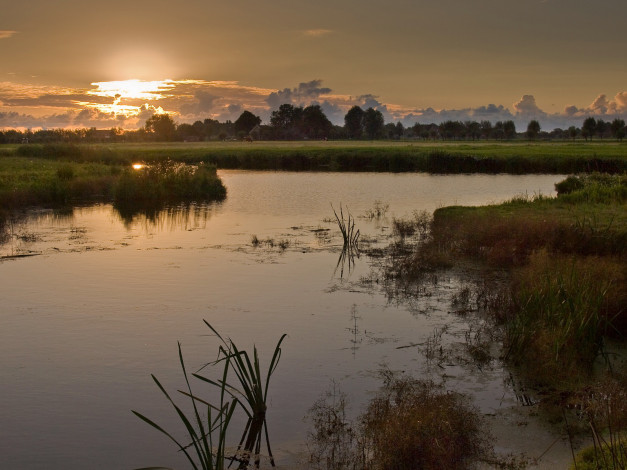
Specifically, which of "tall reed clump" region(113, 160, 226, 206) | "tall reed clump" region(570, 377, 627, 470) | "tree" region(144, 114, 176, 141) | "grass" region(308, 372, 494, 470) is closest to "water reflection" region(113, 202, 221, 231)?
"tall reed clump" region(113, 160, 226, 206)

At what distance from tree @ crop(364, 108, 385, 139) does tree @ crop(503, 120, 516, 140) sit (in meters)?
38.4

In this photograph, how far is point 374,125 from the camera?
636ft

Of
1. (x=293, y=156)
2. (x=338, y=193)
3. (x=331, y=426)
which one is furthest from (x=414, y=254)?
(x=293, y=156)

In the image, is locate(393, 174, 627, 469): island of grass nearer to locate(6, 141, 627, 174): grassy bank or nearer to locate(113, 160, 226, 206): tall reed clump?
locate(113, 160, 226, 206): tall reed clump

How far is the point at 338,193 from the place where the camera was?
44719 millimetres

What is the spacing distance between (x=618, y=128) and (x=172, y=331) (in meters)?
153

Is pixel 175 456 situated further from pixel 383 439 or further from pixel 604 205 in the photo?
pixel 604 205

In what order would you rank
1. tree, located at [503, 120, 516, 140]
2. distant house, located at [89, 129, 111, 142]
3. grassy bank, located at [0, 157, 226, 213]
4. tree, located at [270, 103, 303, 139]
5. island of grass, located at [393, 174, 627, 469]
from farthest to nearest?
tree, located at [270, 103, 303, 139]
tree, located at [503, 120, 516, 140]
distant house, located at [89, 129, 111, 142]
grassy bank, located at [0, 157, 226, 213]
island of grass, located at [393, 174, 627, 469]

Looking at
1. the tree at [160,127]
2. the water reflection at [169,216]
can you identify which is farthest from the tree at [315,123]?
the water reflection at [169,216]

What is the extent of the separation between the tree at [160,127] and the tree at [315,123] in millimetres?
42409

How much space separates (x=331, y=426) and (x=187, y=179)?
35.1 m

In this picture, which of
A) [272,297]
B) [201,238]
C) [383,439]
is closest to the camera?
[383,439]

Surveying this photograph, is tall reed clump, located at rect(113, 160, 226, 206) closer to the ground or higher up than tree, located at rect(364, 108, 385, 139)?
closer to the ground

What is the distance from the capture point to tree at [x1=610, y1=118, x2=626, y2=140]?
13938cm
